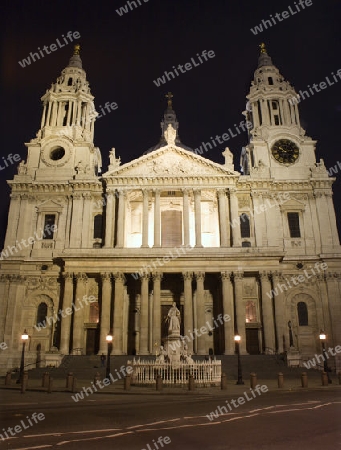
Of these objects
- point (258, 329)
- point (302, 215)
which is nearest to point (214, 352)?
point (258, 329)

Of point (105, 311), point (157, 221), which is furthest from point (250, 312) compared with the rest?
point (105, 311)

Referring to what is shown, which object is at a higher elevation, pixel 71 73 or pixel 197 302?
pixel 71 73

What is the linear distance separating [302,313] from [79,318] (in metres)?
19.5

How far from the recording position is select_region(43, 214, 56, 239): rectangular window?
3884 centimetres

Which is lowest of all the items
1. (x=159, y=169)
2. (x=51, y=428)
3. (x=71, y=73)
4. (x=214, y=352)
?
(x=51, y=428)

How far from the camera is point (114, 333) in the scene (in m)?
32.6

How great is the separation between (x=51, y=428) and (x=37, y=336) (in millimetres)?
27435

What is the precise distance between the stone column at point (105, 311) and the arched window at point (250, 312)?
1199 cm

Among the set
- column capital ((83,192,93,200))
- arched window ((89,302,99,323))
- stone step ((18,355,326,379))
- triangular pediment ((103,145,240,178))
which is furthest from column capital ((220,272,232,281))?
column capital ((83,192,93,200))

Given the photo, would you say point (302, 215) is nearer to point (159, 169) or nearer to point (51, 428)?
point (159, 169)

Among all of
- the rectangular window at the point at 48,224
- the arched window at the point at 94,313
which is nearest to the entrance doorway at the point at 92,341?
the arched window at the point at 94,313

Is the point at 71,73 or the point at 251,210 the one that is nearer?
the point at 251,210

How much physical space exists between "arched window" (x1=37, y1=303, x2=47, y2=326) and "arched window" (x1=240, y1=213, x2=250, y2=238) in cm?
1935

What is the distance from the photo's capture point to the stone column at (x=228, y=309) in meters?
32.1
